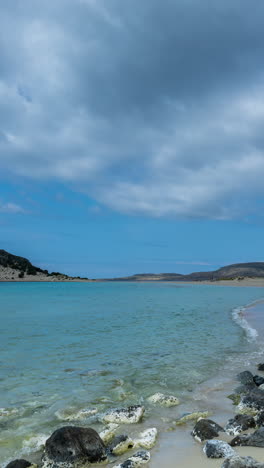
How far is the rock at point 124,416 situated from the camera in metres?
8.20

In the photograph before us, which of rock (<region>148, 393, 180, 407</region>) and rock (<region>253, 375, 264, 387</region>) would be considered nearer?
rock (<region>148, 393, 180, 407</region>)

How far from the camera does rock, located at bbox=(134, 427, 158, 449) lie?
22.4 feet

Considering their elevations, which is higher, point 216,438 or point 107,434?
point 216,438

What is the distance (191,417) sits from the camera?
8.45 m

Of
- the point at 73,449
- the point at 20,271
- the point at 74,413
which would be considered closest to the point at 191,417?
the point at 74,413

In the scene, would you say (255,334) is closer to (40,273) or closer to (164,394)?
(164,394)

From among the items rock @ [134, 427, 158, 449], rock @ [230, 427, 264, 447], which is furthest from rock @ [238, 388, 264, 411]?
rock @ [134, 427, 158, 449]

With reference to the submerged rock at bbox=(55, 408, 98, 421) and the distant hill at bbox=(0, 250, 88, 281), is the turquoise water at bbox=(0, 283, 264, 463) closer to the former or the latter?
the submerged rock at bbox=(55, 408, 98, 421)

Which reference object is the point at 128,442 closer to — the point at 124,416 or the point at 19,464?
the point at 124,416

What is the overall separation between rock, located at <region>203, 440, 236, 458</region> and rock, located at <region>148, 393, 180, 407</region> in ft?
10.9

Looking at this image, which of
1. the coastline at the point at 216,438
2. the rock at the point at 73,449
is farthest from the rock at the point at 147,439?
the rock at the point at 73,449

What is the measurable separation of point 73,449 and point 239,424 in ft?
12.0

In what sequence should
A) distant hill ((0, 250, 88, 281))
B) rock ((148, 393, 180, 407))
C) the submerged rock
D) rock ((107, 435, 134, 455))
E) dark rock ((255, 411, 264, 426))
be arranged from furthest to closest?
distant hill ((0, 250, 88, 281))
rock ((148, 393, 180, 407))
the submerged rock
dark rock ((255, 411, 264, 426))
rock ((107, 435, 134, 455))

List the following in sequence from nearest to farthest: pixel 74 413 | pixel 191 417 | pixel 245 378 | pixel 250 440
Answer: pixel 250 440, pixel 191 417, pixel 74 413, pixel 245 378
